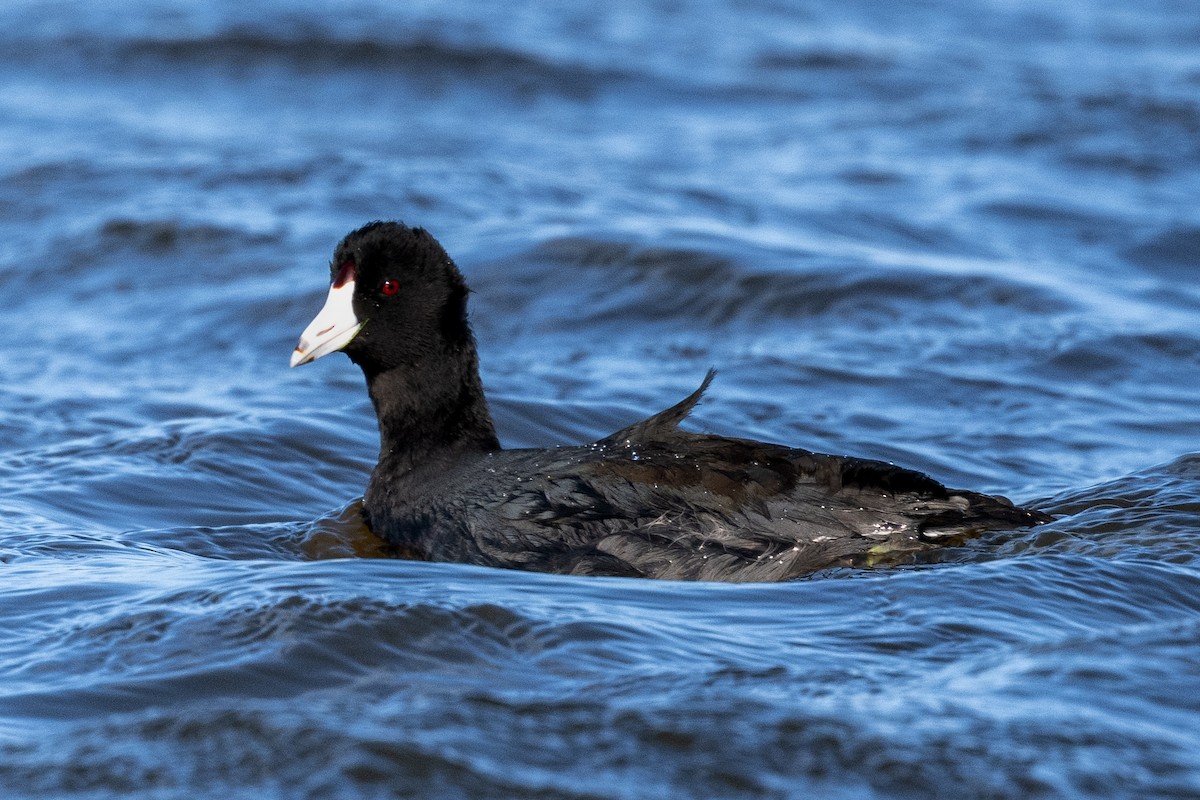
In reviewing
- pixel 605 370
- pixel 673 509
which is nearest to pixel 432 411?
pixel 673 509

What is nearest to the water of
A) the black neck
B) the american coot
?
the american coot

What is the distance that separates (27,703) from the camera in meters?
4.32

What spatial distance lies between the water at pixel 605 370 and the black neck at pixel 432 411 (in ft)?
1.25

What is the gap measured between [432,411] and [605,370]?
2688 millimetres

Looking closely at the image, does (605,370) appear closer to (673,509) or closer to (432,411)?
(432,411)

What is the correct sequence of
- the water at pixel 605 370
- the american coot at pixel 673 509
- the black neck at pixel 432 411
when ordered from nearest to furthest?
the water at pixel 605 370 < the american coot at pixel 673 509 < the black neck at pixel 432 411

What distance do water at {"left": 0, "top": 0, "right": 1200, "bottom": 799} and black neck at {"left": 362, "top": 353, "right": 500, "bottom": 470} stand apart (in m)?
0.38

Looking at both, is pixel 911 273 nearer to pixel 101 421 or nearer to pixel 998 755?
pixel 101 421

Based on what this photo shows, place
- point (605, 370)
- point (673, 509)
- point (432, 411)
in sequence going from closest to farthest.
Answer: point (673, 509) < point (432, 411) < point (605, 370)

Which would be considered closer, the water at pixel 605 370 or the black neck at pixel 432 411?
the water at pixel 605 370

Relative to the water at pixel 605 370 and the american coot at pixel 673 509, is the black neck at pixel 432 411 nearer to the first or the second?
the american coot at pixel 673 509

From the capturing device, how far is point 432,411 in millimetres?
6121

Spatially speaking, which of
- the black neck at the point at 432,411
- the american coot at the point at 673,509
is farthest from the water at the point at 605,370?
the black neck at the point at 432,411

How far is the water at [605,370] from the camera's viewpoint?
161 inches
